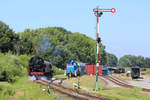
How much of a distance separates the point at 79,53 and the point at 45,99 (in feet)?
254

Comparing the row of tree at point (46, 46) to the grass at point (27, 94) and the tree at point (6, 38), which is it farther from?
the grass at point (27, 94)

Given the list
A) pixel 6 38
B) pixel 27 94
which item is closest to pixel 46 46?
pixel 6 38

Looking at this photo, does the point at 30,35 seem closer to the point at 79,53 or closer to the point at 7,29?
the point at 7,29

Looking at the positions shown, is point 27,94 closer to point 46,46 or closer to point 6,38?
point 46,46

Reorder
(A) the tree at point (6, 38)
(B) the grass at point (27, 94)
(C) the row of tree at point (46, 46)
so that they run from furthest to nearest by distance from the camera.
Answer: (A) the tree at point (6, 38) → (C) the row of tree at point (46, 46) → (B) the grass at point (27, 94)

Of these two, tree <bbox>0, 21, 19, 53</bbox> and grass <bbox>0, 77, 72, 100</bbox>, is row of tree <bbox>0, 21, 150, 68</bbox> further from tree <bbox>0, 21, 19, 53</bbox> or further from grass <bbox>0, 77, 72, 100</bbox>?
grass <bbox>0, 77, 72, 100</bbox>

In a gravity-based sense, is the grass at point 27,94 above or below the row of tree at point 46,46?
below

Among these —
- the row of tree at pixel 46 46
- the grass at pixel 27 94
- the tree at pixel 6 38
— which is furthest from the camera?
the tree at pixel 6 38

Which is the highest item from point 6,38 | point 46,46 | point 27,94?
point 6,38

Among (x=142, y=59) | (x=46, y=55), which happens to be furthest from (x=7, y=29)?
(x=142, y=59)

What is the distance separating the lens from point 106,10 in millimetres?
21422

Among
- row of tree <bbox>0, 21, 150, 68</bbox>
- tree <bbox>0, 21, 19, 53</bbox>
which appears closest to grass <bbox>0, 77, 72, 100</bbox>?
row of tree <bbox>0, 21, 150, 68</bbox>

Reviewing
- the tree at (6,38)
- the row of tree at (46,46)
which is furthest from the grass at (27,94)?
the tree at (6,38)

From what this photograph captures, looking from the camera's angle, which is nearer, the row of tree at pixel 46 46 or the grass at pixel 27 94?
the grass at pixel 27 94
